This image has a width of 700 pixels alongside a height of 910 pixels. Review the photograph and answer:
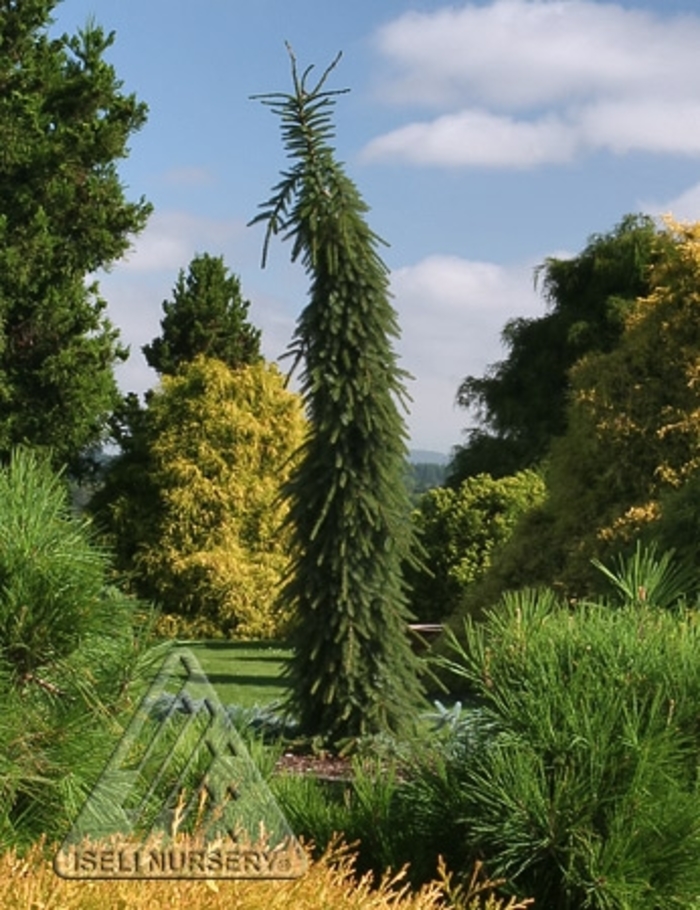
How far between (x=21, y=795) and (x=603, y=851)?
128 centimetres

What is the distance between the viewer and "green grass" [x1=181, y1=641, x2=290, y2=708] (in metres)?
12.7

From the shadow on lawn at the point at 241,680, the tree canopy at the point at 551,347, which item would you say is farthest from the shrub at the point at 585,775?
the tree canopy at the point at 551,347

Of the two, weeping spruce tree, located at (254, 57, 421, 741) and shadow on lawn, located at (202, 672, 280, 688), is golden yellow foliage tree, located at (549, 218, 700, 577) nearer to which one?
shadow on lawn, located at (202, 672, 280, 688)

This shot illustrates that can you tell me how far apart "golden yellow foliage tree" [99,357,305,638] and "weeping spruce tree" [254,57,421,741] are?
1331 centimetres

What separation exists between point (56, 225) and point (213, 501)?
4.74 metres

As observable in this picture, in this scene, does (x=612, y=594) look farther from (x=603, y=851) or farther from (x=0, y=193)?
(x=0, y=193)

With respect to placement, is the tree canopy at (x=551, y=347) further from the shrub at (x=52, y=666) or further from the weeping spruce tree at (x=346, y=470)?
the shrub at (x=52, y=666)

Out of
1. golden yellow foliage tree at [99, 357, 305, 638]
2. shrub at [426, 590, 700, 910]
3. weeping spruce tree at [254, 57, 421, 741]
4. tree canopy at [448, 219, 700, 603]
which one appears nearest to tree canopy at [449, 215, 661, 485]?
golden yellow foliage tree at [99, 357, 305, 638]

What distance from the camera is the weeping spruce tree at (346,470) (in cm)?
745

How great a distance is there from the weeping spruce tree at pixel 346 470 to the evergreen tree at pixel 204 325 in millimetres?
16671

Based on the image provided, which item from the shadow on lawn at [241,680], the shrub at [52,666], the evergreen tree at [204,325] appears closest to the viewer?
the shrub at [52,666]

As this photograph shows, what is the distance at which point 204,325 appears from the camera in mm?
24484

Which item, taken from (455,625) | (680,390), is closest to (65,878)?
(455,625)

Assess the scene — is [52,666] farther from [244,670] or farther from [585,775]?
[244,670]
